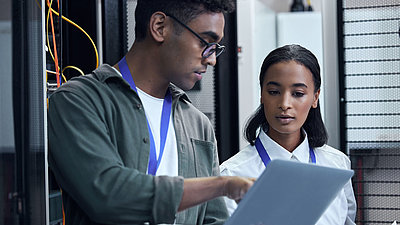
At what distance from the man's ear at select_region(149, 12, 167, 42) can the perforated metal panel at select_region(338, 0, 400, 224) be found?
4.33 feet

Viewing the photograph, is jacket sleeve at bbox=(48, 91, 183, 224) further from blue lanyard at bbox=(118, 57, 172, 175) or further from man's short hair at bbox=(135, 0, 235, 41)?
man's short hair at bbox=(135, 0, 235, 41)

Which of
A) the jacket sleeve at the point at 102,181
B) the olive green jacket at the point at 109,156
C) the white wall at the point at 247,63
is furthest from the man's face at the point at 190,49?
the white wall at the point at 247,63

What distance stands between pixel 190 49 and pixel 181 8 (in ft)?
0.34

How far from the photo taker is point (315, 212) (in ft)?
4.29

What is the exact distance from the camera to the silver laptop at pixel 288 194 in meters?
1.10

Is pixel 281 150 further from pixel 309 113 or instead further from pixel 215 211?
pixel 215 211

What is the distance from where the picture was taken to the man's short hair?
4.43 ft

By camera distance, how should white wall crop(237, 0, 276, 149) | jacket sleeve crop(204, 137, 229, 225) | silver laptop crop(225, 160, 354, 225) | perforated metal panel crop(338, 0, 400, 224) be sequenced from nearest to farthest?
silver laptop crop(225, 160, 354, 225), jacket sleeve crop(204, 137, 229, 225), perforated metal panel crop(338, 0, 400, 224), white wall crop(237, 0, 276, 149)

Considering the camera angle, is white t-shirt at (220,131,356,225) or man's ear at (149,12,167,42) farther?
white t-shirt at (220,131,356,225)

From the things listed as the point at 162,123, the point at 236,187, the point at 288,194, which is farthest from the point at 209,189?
the point at 162,123

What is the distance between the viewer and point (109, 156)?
1.20 m

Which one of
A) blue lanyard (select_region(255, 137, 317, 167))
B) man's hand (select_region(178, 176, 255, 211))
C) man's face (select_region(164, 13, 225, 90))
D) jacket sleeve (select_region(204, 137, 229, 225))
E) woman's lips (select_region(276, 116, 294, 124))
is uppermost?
man's face (select_region(164, 13, 225, 90))

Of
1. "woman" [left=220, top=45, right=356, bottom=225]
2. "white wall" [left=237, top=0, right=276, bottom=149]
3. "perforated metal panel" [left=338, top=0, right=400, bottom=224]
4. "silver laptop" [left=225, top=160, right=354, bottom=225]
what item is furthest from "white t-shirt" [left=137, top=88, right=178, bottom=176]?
"white wall" [left=237, top=0, right=276, bottom=149]

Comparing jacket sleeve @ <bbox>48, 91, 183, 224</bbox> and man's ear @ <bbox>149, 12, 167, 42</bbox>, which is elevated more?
man's ear @ <bbox>149, 12, 167, 42</bbox>
